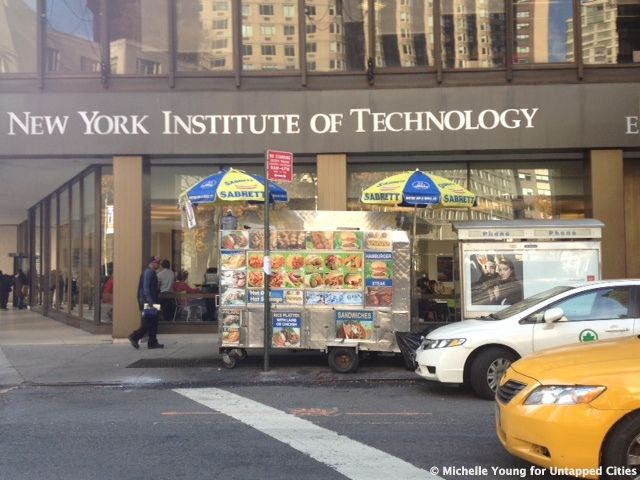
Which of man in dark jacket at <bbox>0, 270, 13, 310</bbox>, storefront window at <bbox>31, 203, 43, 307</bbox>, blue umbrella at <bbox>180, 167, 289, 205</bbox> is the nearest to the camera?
blue umbrella at <bbox>180, 167, 289, 205</bbox>

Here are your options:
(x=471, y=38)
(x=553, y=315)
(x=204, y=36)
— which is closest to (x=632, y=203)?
(x=471, y=38)

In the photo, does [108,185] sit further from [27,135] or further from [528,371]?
[528,371]

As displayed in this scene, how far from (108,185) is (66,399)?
7.41 m

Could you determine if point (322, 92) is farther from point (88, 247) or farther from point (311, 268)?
point (88, 247)

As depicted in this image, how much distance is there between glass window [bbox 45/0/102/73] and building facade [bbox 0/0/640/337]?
3 cm

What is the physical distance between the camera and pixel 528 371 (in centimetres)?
496

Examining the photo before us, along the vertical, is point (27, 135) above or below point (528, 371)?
above

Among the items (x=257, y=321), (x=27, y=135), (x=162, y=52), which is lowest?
(x=257, y=321)

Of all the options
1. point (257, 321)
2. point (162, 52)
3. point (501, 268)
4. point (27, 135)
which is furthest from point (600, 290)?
point (27, 135)

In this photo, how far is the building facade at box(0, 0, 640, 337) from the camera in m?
13.9

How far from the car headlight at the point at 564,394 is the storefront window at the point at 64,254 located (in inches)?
612

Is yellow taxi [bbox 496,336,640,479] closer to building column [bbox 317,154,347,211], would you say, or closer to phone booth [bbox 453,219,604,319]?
phone booth [bbox 453,219,604,319]

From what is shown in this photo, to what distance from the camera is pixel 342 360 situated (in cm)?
1010

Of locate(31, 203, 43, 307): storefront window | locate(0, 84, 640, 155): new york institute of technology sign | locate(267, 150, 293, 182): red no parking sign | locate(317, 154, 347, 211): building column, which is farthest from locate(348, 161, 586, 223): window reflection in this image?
locate(31, 203, 43, 307): storefront window
